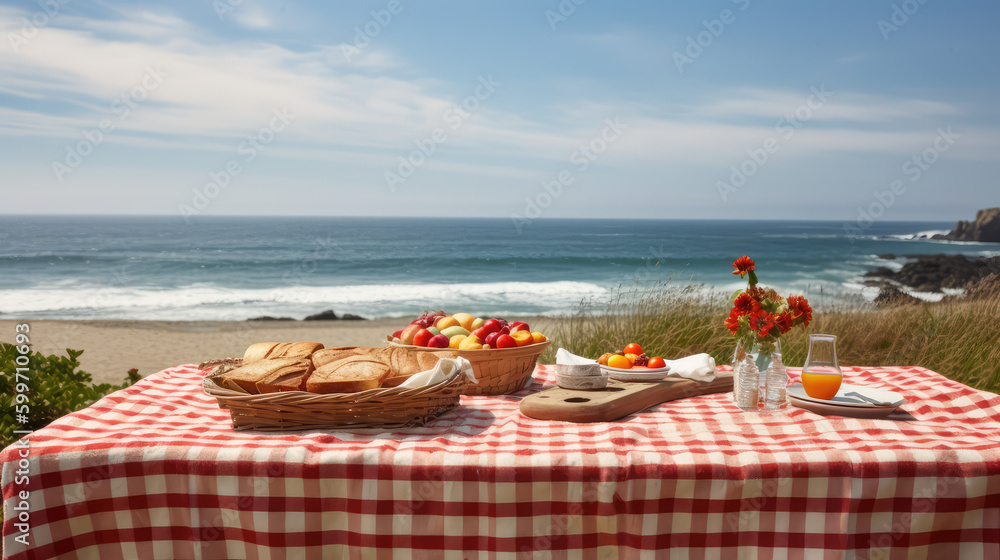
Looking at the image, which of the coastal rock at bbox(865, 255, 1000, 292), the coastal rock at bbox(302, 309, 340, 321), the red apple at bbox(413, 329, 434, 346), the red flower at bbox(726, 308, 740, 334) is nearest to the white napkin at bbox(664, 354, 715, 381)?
the red flower at bbox(726, 308, 740, 334)

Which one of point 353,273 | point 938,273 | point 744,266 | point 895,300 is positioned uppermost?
point 744,266

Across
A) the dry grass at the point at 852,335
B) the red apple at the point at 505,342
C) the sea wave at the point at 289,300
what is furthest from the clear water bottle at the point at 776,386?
the sea wave at the point at 289,300

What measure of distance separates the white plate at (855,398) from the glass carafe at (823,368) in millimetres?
39

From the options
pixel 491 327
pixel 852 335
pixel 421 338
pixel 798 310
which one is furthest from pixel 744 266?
pixel 852 335

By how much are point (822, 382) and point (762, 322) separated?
0.30 metres

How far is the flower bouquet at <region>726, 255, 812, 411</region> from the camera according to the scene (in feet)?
6.56

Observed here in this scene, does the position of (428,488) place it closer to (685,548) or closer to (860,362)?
(685,548)

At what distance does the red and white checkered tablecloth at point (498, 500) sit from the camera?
157 cm

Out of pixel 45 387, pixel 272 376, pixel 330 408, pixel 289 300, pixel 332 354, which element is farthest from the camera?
Result: pixel 289 300

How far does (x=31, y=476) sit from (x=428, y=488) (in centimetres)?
105

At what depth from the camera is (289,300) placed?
20.5 meters

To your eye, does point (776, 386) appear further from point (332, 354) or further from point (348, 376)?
A: point (332, 354)

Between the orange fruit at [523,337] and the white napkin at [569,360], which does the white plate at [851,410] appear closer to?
the white napkin at [569,360]

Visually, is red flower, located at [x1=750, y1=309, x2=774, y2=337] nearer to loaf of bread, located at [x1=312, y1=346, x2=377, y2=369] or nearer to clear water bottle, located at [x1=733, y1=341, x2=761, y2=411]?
clear water bottle, located at [x1=733, y1=341, x2=761, y2=411]
